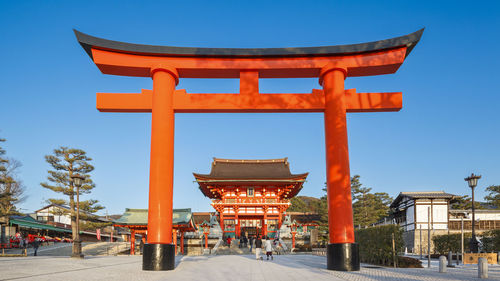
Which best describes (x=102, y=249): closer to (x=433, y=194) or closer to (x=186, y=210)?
(x=186, y=210)

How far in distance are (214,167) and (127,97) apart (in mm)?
25527

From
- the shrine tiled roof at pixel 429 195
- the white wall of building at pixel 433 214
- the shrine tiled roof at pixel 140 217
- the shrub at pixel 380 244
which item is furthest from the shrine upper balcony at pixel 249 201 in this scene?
the shrub at pixel 380 244

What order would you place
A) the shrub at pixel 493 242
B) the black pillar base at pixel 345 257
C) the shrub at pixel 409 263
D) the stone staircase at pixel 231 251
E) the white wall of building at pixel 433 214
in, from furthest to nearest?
1. the white wall of building at pixel 433 214
2. the stone staircase at pixel 231 251
3. the shrub at pixel 493 242
4. the shrub at pixel 409 263
5. the black pillar base at pixel 345 257

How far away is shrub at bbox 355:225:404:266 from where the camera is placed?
1450 centimetres

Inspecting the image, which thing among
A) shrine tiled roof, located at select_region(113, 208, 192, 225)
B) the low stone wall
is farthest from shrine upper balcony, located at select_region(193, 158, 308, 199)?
the low stone wall

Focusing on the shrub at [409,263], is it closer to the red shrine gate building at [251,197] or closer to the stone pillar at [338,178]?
the stone pillar at [338,178]

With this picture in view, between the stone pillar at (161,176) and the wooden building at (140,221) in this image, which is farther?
the wooden building at (140,221)

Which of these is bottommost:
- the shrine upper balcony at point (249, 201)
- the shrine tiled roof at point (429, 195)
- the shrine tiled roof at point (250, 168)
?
the shrine upper balcony at point (249, 201)

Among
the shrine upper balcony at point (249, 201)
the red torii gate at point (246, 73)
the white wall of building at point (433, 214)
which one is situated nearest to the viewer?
the red torii gate at point (246, 73)

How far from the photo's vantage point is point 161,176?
10031 mm

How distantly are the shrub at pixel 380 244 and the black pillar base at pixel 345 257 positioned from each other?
18.3 ft

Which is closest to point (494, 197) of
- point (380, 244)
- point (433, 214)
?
point (433, 214)

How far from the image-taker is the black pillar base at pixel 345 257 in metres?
9.45

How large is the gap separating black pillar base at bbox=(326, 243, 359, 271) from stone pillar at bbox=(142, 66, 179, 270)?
169 inches
